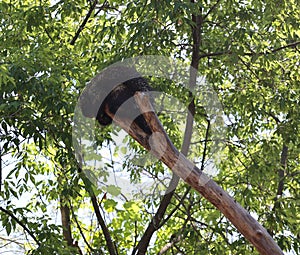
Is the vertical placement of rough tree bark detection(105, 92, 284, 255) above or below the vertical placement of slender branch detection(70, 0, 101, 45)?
below

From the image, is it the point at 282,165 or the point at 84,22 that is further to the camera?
the point at 282,165

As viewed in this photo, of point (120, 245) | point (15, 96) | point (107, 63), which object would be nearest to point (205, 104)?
point (107, 63)

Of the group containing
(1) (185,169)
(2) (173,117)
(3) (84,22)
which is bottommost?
(1) (185,169)

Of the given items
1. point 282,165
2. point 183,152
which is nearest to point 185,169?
point 183,152

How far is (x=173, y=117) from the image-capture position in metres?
5.05

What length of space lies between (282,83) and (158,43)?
4.12 feet

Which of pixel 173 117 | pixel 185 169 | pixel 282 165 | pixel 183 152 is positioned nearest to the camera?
pixel 185 169

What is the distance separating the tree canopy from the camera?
13.9 ft

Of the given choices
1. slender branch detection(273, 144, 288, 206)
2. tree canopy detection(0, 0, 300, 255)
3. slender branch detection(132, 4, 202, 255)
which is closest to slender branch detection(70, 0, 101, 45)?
tree canopy detection(0, 0, 300, 255)

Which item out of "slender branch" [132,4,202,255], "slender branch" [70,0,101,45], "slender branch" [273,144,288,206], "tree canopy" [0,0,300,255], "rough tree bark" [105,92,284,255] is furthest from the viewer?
"slender branch" [273,144,288,206]

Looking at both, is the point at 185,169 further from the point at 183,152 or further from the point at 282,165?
the point at 282,165

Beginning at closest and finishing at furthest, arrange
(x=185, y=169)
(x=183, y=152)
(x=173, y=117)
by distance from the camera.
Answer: (x=185, y=169) → (x=183, y=152) → (x=173, y=117)

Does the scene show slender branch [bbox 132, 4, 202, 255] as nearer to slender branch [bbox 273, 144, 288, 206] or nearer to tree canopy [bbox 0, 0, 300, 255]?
tree canopy [bbox 0, 0, 300, 255]

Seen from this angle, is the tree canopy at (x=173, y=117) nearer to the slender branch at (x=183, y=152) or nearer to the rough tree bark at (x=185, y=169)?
the slender branch at (x=183, y=152)
